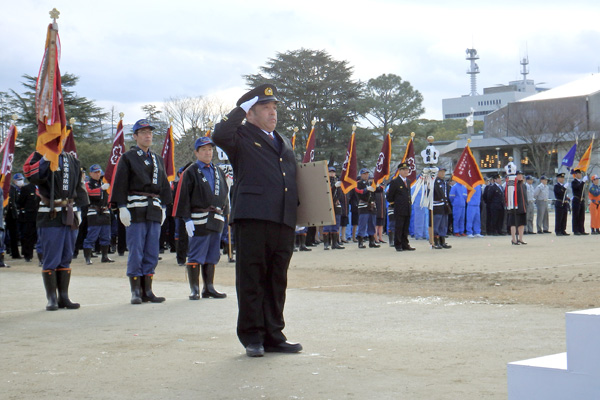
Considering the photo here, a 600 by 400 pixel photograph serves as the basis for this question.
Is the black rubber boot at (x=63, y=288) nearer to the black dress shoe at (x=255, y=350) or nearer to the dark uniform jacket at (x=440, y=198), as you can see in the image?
the black dress shoe at (x=255, y=350)

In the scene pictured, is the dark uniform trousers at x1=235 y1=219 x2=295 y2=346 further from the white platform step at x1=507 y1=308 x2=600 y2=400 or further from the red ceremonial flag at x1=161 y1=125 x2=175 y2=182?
the red ceremonial flag at x1=161 y1=125 x2=175 y2=182

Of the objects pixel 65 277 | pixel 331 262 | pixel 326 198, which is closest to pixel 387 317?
pixel 326 198

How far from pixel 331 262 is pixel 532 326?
10.0 meters

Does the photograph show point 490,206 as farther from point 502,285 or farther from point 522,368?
point 522,368

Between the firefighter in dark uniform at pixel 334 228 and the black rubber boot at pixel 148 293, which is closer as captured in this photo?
the black rubber boot at pixel 148 293

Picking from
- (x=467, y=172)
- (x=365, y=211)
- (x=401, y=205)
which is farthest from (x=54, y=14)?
(x=467, y=172)

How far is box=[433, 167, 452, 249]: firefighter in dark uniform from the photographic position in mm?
21156

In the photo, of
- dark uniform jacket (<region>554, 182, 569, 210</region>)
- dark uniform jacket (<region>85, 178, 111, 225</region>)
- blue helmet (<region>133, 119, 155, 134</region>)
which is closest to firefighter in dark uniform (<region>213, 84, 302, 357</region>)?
blue helmet (<region>133, 119, 155, 134</region>)

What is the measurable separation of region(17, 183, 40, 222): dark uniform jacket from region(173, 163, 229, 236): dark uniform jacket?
1143cm

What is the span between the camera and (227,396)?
15.9 feet

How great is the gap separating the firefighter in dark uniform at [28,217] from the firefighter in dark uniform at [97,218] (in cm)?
206

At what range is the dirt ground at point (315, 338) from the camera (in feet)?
16.7

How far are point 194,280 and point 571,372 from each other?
23.8 ft

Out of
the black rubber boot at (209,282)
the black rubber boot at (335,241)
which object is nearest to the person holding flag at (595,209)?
the black rubber boot at (335,241)
